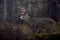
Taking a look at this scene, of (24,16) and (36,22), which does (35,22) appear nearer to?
(36,22)

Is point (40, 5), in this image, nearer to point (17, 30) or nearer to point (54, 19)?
point (54, 19)

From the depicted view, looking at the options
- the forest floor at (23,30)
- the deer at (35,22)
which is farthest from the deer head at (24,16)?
the forest floor at (23,30)

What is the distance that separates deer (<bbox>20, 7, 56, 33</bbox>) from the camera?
156 inches

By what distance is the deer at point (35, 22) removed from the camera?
3.96 metres

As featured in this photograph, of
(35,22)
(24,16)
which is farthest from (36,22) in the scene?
(24,16)

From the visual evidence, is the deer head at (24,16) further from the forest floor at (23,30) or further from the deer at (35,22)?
the forest floor at (23,30)

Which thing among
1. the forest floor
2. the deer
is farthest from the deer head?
the forest floor

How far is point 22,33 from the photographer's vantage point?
152 inches

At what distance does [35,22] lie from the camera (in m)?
3.96

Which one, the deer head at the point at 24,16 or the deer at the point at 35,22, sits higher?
the deer head at the point at 24,16

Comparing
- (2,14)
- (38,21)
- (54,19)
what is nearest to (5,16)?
(2,14)

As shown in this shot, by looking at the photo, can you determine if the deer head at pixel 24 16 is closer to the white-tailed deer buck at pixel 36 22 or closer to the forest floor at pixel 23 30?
the white-tailed deer buck at pixel 36 22

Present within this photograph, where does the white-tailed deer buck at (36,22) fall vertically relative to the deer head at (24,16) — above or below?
below

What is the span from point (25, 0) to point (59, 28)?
94cm
